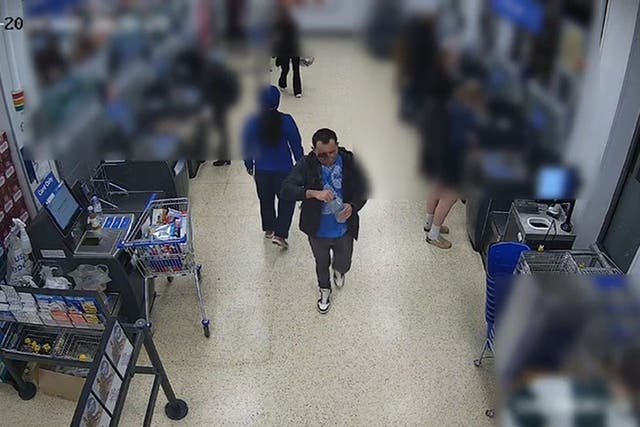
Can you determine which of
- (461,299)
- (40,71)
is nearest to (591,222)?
(461,299)

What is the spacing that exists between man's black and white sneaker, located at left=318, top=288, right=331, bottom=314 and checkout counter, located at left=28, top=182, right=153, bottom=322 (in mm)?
1166

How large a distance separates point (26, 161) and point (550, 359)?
308 centimetres

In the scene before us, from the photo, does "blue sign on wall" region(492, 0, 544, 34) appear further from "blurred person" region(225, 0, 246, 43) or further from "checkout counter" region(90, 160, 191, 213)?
"checkout counter" region(90, 160, 191, 213)

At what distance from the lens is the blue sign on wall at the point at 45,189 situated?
9.32ft

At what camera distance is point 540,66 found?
153 centimetres

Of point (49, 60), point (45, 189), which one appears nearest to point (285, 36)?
point (49, 60)

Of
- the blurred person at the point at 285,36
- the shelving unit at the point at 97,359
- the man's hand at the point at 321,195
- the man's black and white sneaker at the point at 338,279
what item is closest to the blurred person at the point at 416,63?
the blurred person at the point at 285,36

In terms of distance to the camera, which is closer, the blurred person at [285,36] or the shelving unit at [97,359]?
the blurred person at [285,36]

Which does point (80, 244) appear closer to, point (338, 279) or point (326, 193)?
point (326, 193)

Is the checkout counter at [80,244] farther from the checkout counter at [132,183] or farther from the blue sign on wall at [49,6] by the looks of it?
the blue sign on wall at [49,6]

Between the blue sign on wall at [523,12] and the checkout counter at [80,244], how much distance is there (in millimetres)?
2493

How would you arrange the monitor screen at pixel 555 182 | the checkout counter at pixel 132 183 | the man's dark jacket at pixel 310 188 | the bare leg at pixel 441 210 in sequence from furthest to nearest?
the bare leg at pixel 441 210 < the checkout counter at pixel 132 183 < the man's dark jacket at pixel 310 188 < the monitor screen at pixel 555 182

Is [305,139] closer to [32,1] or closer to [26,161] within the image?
[26,161]

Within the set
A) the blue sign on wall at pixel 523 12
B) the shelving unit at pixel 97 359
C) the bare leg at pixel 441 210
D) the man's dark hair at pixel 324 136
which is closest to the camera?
the blue sign on wall at pixel 523 12
